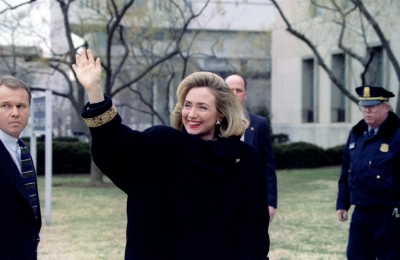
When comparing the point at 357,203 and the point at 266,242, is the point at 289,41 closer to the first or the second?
the point at 357,203

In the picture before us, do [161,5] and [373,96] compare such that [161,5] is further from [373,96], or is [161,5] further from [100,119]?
[100,119]

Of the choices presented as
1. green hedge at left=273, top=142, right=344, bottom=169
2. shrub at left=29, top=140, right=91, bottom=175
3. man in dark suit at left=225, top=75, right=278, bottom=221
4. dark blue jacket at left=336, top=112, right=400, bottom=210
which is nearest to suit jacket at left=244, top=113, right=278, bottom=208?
man in dark suit at left=225, top=75, right=278, bottom=221

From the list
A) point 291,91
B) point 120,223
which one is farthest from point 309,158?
point 120,223

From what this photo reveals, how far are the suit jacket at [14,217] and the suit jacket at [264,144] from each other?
2.86 metres

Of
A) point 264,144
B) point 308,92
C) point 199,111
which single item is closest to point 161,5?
point 308,92

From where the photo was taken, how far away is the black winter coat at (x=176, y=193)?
295 cm

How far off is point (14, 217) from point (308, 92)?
93.3 ft

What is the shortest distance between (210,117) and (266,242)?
0.77 metres

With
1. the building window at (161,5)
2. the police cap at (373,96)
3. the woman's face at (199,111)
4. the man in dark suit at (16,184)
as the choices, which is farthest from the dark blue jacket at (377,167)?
the building window at (161,5)

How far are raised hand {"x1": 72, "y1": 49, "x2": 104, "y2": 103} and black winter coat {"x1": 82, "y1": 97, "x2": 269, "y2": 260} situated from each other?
54 millimetres

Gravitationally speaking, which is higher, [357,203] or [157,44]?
[157,44]

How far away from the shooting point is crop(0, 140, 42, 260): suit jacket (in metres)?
3.41

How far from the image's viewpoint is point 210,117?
3.22 m

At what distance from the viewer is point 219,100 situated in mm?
3264
